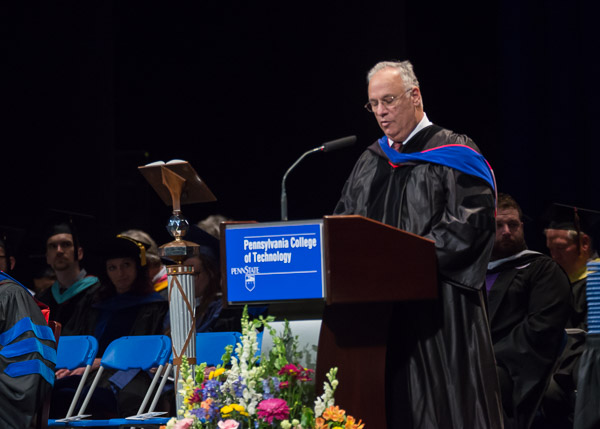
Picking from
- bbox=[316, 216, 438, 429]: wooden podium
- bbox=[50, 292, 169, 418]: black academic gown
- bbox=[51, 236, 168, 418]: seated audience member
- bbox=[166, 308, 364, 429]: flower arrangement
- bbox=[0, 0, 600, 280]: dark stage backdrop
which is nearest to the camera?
bbox=[316, 216, 438, 429]: wooden podium

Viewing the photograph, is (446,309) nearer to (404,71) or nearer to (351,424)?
(351,424)

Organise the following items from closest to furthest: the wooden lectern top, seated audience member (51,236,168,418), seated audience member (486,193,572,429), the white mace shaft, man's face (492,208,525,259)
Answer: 1. the white mace shaft
2. the wooden lectern top
3. seated audience member (486,193,572,429)
4. man's face (492,208,525,259)
5. seated audience member (51,236,168,418)

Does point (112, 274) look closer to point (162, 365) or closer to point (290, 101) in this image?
point (162, 365)

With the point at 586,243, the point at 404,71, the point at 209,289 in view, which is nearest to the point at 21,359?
the point at 209,289

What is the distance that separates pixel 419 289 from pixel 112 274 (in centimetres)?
410

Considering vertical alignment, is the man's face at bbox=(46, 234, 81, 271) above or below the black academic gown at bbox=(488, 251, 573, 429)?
above

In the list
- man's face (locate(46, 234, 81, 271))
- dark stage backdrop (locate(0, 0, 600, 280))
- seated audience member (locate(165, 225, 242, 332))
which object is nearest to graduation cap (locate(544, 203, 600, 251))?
dark stage backdrop (locate(0, 0, 600, 280))

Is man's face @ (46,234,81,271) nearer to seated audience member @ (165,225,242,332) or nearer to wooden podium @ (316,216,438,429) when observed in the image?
seated audience member @ (165,225,242,332)

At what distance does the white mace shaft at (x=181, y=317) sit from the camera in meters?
3.40

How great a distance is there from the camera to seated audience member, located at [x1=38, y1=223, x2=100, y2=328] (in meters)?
6.86

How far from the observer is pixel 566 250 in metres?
5.80

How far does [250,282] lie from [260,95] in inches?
215

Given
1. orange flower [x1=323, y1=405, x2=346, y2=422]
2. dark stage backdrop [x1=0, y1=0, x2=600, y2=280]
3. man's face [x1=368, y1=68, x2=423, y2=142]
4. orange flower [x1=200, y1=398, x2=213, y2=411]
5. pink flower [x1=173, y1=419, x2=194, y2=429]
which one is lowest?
pink flower [x1=173, y1=419, x2=194, y2=429]

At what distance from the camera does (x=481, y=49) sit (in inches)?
280
